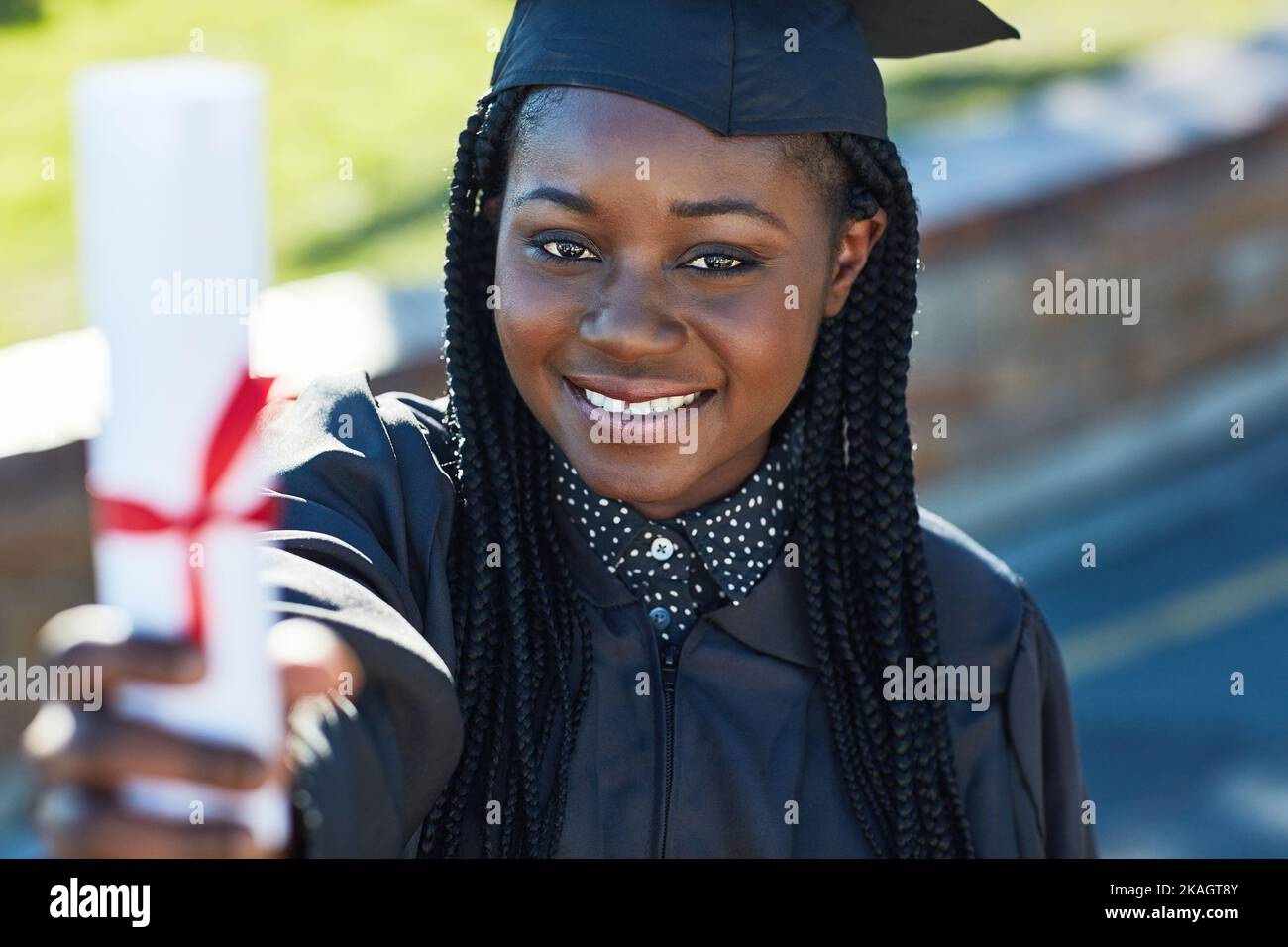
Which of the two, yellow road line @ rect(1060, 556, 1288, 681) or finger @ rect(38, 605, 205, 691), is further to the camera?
yellow road line @ rect(1060, 556, 1288, 681)

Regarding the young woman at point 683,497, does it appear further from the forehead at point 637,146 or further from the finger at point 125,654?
the finger at point 125,654

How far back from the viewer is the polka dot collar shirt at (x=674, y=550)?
2473mm

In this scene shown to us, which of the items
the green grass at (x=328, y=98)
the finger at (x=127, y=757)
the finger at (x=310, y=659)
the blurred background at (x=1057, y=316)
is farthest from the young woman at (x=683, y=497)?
the green grass at (x=328, y=98)

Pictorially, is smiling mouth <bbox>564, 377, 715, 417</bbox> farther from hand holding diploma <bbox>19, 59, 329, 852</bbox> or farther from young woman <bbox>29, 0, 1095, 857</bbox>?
hand holding diploma <bbox>19, 59, 329, 852</bbox>

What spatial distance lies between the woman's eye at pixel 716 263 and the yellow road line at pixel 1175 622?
163 inches

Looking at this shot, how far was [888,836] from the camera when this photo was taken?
2.44m

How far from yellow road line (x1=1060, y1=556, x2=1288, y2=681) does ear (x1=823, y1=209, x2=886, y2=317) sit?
3.80m

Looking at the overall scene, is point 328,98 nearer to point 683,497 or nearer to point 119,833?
point 683,497

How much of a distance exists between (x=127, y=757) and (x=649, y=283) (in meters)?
1.19

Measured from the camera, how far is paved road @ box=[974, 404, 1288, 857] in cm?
544

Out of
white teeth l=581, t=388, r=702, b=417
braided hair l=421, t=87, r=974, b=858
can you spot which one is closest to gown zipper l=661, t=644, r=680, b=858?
braided hair l=421, t=87, r=974, b=858

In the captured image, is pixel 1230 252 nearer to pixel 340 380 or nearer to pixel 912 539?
pixel 912 539

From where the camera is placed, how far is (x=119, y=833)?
46.4 inches

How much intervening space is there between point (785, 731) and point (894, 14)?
1049 millimetres
